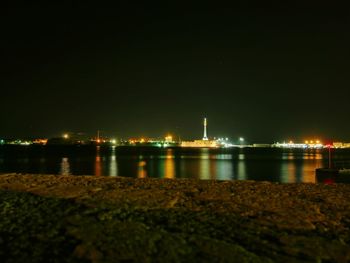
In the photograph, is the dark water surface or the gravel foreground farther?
the dark water surface

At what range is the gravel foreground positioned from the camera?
20.3 ft

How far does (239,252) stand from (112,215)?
9.81ft

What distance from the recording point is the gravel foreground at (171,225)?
6180 mm

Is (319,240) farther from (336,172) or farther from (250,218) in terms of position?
(336,172)

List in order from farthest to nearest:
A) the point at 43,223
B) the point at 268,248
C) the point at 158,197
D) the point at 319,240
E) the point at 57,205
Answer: the point at 158,197
the point at 57,205
the point at 43,223
the point at 319,240
the point at 268,248

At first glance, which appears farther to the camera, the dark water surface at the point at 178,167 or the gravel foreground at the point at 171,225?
the dark water surface at the point at 178,167

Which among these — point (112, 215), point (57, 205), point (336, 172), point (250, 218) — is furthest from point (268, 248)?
point (336, 172)

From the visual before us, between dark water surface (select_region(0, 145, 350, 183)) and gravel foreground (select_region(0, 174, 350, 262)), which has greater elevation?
gravel foreground (select_region(0, 174, 350, 262))

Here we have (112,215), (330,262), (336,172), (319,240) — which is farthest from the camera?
(336,172)

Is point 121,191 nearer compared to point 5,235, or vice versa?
point 5,235

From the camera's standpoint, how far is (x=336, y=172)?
37.6 metres

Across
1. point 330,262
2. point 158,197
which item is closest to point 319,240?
point 330,262

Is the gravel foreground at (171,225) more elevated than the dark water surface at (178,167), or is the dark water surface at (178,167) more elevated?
the gravel foreground at (171,225)

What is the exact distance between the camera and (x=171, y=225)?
7594 mm
